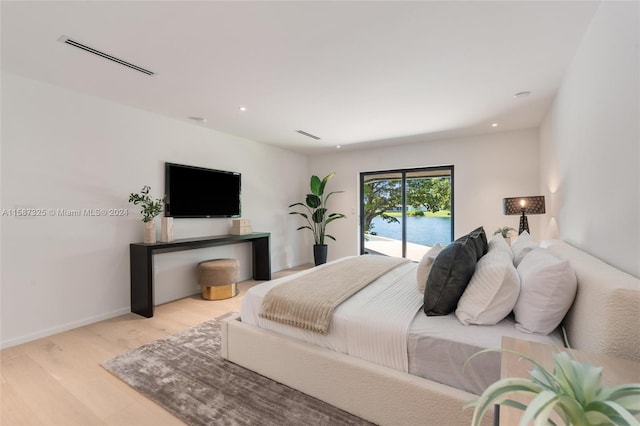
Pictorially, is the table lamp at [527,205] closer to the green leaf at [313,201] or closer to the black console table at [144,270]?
the green leaf at [313,201]

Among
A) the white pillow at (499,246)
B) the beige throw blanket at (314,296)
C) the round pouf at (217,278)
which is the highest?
the white pillow at (499,246)

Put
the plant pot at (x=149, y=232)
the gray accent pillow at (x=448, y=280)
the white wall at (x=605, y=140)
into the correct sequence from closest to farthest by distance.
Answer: the white wall at (x=605, y=140) < the gray accent pillow at (x=448, y=280) < the plant pot at (x=149, y=232)

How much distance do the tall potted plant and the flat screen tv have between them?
1.55 m

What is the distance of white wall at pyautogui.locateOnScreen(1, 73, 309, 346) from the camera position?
2.51 meters

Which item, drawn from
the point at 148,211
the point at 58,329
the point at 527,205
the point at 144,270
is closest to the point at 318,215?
the point at 148,211

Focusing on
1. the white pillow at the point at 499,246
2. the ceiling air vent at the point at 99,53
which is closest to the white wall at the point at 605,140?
the white pillow at the point at 499,246

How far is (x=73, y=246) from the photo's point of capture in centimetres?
285

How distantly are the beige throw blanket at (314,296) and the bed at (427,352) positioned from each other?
0.24ft

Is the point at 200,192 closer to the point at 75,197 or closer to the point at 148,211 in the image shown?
the point at 148,211

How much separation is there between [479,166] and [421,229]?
1.44 m

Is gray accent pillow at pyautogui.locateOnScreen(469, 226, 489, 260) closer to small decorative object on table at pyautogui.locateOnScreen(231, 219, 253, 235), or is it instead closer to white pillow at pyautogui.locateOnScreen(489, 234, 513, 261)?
white pillow at pyautogui.locateOnScreen(489, 234, 513, 261)

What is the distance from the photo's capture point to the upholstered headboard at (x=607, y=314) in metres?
0.96

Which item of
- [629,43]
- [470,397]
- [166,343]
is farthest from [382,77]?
[166,343]

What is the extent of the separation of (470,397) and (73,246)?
3565 millimetres
